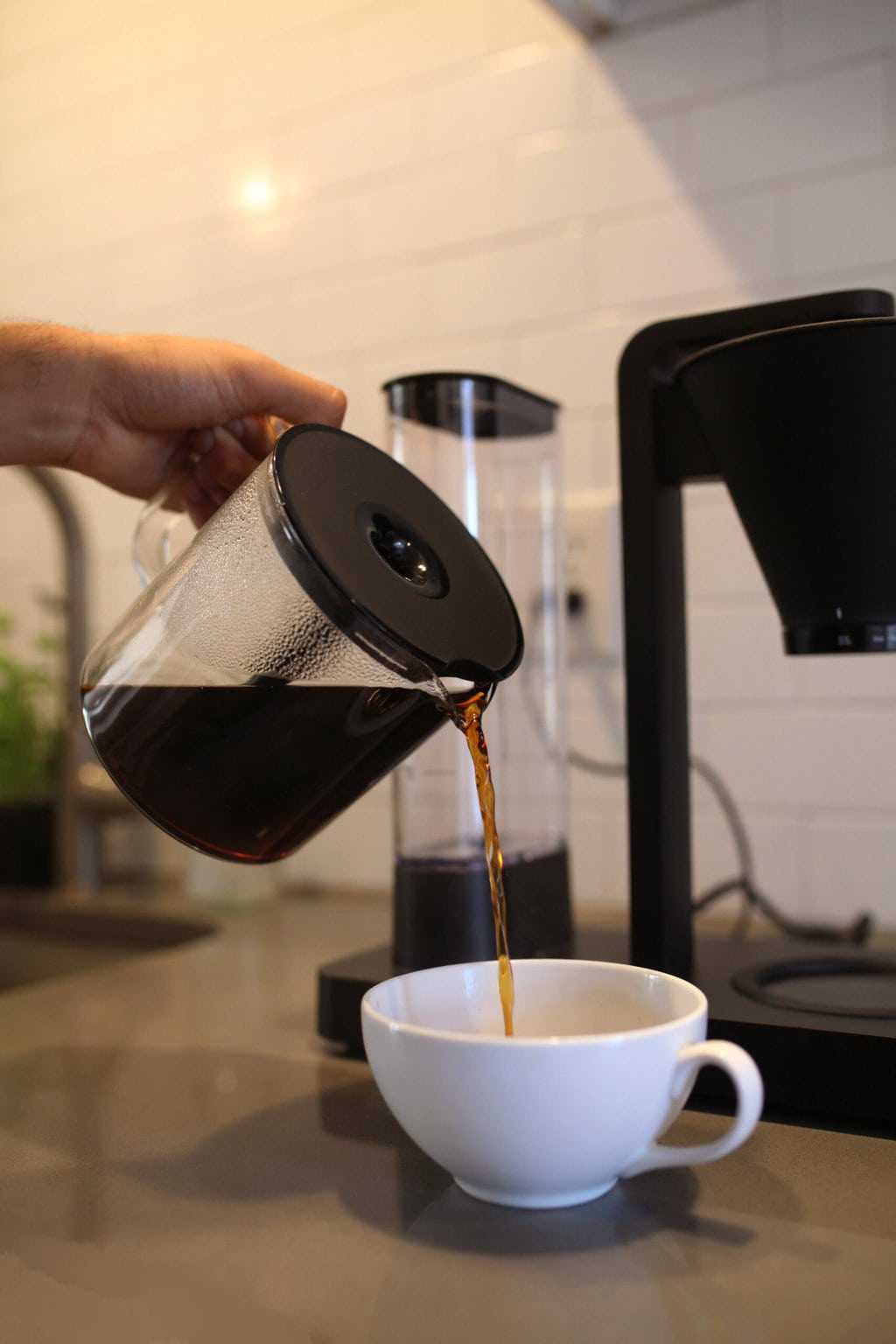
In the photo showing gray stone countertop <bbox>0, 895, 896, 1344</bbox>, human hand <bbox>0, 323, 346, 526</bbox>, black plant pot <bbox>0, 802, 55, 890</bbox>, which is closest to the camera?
gray stone countertop <bbox>0, 895, 896, 1344</bbox>

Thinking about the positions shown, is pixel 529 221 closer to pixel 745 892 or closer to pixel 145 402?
pixel 145 402

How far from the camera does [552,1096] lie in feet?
1.32

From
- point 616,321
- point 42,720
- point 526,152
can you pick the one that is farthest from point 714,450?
point 42,720

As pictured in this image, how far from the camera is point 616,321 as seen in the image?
106cm

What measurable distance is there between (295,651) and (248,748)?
0.18 ft

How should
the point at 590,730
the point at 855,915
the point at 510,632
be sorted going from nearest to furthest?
the point at 510,632, the point at 855,915, the point at 590,730

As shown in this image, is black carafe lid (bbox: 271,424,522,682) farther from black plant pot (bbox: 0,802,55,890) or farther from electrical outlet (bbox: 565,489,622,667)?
black plant pot (bbox: 0,802,55,890)

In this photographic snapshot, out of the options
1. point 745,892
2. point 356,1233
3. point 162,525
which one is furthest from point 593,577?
point 356,1233

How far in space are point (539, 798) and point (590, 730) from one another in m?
0.32

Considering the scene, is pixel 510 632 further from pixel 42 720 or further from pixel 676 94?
pixel 42 720

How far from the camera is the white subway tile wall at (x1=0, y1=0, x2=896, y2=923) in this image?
0.96 m

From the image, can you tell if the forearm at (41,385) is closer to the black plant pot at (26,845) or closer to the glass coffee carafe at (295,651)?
the glass coffee carafe at (295,651)

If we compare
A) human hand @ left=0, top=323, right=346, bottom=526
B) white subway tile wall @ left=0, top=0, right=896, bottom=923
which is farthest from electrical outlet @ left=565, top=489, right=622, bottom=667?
human hand @ left=0, top=323, right=346, bottom=526

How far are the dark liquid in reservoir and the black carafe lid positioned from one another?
0.04 m
